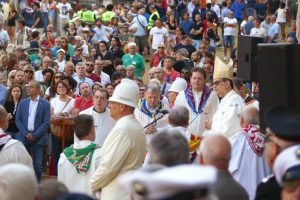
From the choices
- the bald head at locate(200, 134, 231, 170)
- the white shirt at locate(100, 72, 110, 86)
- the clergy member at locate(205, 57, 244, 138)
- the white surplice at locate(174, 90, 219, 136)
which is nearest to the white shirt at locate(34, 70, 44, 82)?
the white shirt at locate(100, 72, 110, 86)

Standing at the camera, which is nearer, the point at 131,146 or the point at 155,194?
the point at 155,194

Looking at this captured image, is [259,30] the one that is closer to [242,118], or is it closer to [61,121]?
[61,121]

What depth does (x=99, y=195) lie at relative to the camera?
845cm

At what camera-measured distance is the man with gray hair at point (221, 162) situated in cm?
631

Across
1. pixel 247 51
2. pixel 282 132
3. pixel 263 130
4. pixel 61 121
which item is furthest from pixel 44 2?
pixel 282 132

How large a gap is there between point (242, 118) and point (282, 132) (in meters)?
2.90

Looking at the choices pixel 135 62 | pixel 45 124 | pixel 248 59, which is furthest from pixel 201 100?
pixel 135 62

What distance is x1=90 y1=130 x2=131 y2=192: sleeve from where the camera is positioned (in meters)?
8.13

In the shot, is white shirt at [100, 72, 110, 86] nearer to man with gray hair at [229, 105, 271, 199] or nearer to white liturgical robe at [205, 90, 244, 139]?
white liturgical robe at [205, 90, 244, 139]

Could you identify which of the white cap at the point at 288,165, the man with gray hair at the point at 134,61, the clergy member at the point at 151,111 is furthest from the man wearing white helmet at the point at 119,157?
the man with gray hair at the point at 134,61

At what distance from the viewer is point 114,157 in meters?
8.12

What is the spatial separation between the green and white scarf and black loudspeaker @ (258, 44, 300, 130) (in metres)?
1.89

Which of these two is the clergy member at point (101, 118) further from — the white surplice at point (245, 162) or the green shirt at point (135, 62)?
the green shirt at point (135, 62)

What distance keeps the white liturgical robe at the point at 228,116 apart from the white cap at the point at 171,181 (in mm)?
5557
